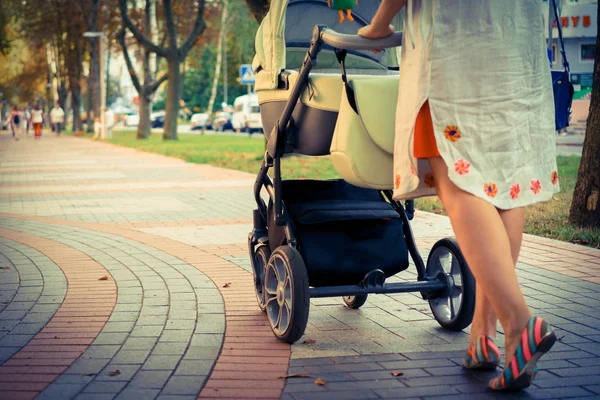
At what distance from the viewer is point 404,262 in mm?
4742

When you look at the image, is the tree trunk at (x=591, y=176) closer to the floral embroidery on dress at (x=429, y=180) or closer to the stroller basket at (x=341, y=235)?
the stroller basket at (x=341, y=235)

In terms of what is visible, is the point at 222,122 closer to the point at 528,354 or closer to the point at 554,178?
the point at 554,178

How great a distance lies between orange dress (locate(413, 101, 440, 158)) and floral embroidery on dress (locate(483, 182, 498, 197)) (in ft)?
0.72

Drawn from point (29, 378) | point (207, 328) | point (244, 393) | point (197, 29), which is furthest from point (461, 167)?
point (197, 29)

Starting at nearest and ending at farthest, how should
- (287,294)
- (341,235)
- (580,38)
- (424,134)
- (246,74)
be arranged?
1. (424,134)
2. (287,294)
3. (341,235)
4. (246,74)
5. (580,38)

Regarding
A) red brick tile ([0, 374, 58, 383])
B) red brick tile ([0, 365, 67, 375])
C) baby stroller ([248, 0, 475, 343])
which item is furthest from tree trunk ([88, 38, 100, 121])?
red brick tile ([0, 374, 58, 383])

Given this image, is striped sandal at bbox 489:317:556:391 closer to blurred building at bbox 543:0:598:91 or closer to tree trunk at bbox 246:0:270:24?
tree trunk at bbox 246:0:270:24

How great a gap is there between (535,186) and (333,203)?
4.16ft

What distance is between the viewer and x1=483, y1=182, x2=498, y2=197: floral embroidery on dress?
353 cm

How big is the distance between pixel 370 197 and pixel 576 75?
3921cm

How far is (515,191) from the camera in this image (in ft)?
11.8

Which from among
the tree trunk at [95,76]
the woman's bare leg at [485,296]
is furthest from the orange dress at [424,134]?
the tree trunk at [95,76]

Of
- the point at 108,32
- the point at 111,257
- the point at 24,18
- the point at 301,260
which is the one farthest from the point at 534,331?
the point at 24,18

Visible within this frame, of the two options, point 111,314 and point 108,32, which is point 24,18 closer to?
point 108,32
